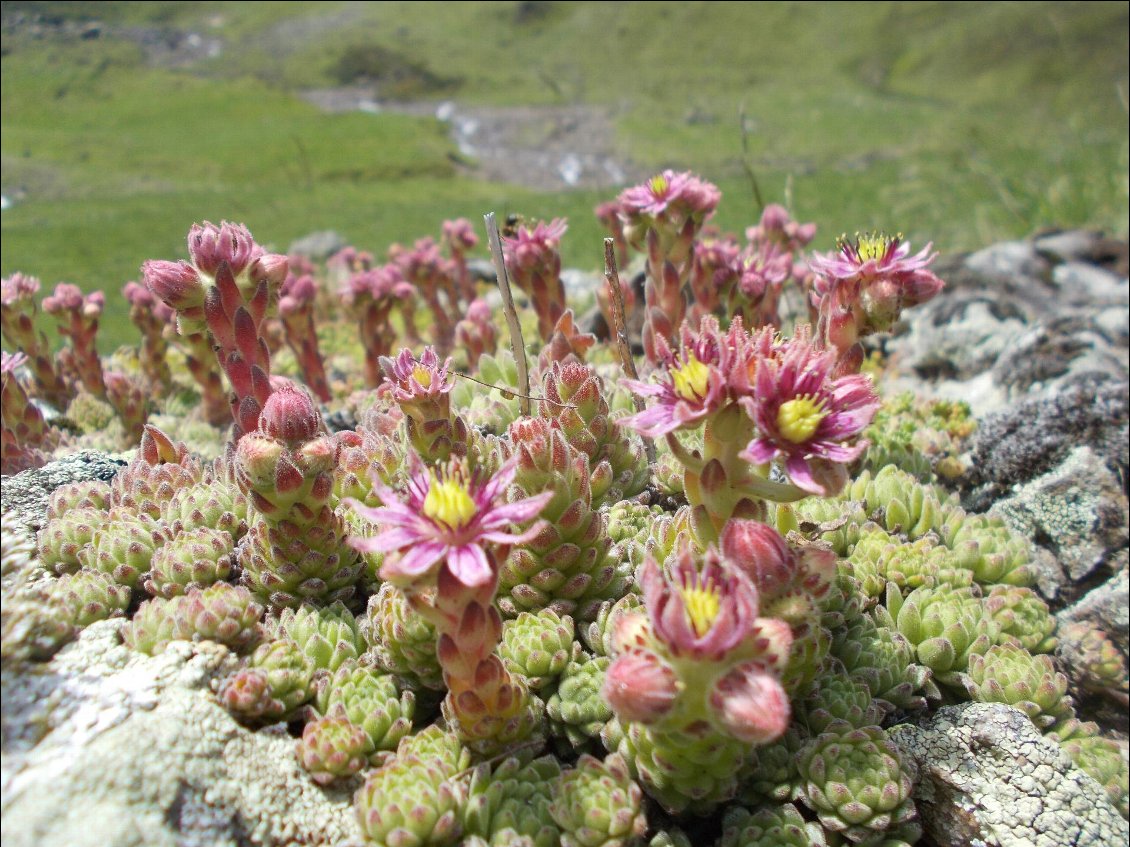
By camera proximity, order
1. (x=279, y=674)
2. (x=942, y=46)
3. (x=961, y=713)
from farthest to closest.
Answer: (x=942, y=46), (x=961, y=713), (x=279, y=674)

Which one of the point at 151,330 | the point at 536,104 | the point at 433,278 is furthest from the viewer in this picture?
the point at 536,104

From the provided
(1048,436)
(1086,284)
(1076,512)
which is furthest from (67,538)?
A: (1086,284)

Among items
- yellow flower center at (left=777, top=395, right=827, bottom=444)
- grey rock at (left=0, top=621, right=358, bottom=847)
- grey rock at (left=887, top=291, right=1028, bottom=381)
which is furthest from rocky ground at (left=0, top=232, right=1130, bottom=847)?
yellow flower center at (left=777, top=395, right=827, bottom=444)

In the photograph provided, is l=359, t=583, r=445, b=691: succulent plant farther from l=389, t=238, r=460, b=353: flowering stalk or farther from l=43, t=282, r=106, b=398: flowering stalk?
l=389, t=238, r=460, b=353: flowering stalk

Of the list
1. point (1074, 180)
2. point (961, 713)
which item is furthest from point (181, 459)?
point (1074, 180)

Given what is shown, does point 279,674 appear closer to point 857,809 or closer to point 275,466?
point 275,466

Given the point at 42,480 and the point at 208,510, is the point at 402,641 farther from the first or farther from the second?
the point at 42,480
